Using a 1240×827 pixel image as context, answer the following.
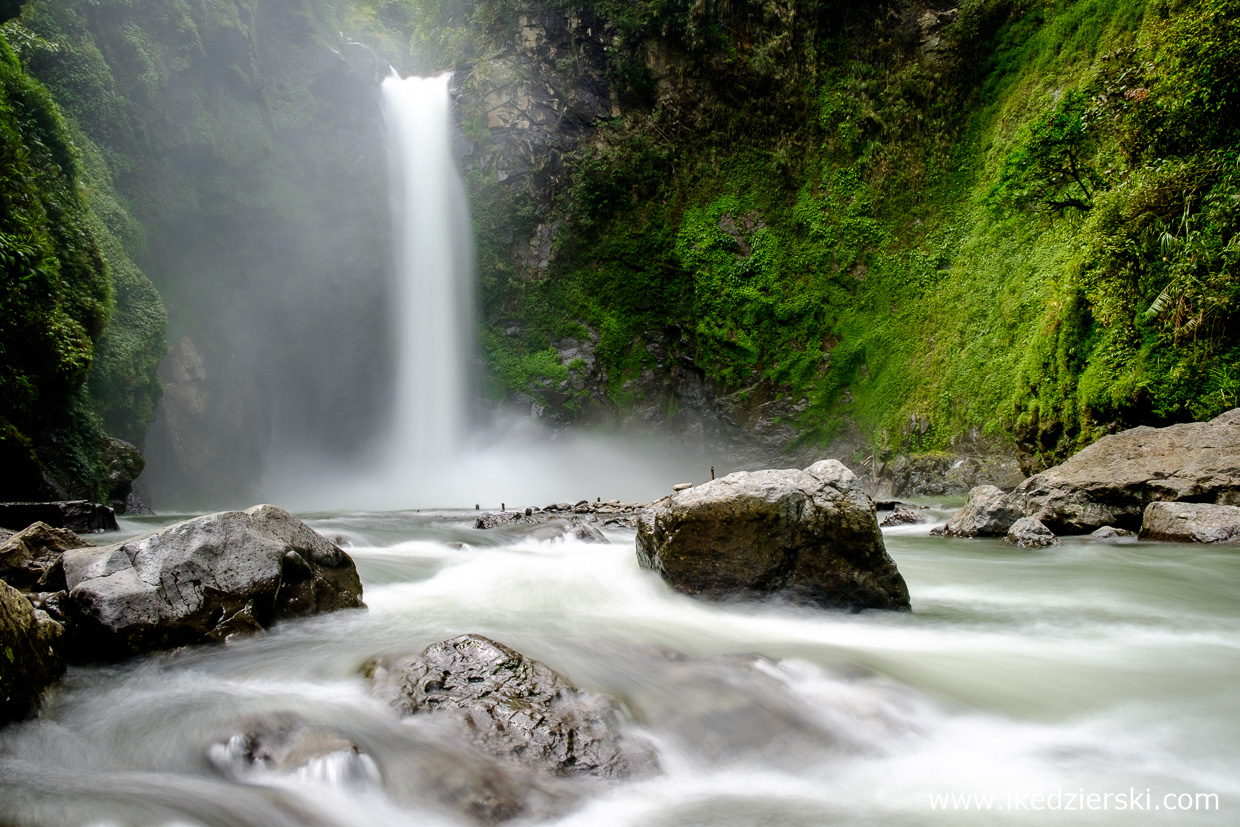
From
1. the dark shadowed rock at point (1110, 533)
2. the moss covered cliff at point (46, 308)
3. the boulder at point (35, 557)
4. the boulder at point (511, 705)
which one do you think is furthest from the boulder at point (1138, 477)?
the moss covered cliff at point (46, 308)

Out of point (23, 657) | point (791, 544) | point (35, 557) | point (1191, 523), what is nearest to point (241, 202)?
point (35, 557)

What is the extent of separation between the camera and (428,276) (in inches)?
1160

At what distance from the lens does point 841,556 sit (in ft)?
17.5

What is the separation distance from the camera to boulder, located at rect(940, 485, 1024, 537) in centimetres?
981

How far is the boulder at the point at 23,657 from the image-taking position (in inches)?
114

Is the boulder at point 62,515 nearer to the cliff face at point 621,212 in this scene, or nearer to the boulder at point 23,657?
the cliff face at point 621,212

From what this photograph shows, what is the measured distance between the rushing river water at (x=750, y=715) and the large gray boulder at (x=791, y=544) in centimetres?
21

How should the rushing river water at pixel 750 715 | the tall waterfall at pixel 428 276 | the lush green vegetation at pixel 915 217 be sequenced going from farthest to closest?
the tall waterfall at pixel 428 276 → the lush green vegetation at pixel 915 217 → the rushing river water at pixel 750 715

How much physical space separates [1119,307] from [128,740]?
13.8m

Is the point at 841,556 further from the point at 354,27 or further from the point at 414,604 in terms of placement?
the point at 354,27

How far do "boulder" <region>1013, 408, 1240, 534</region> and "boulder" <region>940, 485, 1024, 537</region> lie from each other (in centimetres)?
34

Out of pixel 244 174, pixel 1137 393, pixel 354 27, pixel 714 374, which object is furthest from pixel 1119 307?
pixel 354 27

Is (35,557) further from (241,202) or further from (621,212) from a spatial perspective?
(621,212)

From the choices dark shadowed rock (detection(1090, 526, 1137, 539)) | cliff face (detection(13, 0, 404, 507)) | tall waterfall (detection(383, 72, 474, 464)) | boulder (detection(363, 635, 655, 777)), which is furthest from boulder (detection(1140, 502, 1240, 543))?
cliff face (detection(13, 0, 404, 507))
